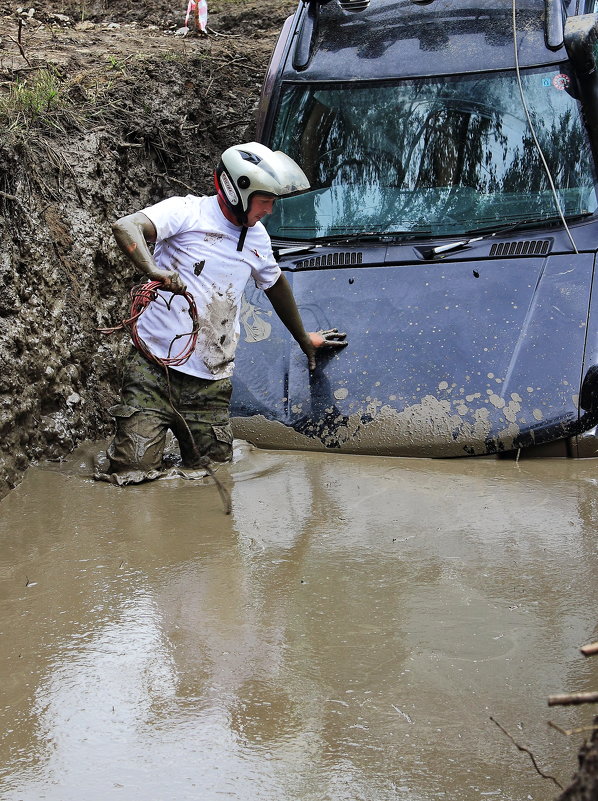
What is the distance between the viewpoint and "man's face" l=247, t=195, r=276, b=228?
440 centimetres

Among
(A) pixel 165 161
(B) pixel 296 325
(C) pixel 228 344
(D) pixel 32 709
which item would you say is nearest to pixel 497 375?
(B) pixel 296 325

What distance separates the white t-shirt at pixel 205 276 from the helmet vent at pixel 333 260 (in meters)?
0.64

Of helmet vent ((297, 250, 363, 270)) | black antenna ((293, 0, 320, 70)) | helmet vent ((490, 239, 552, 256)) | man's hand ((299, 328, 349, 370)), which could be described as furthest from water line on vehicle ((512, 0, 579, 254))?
man's hand ((299, 328, 349, 370))

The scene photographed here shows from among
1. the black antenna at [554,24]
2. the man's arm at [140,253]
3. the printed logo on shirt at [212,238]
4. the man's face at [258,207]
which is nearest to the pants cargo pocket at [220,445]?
the man's arm at [140,253]

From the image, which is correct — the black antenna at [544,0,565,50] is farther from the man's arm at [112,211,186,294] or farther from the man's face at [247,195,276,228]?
the man's arm at [112,211,186,294]

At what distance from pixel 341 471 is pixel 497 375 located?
877 millimetres

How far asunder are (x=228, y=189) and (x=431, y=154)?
139 centimetres

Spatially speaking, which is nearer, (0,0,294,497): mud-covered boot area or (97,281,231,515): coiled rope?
(97,281,231,515): coiled rope

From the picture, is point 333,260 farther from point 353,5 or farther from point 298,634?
point 298,634

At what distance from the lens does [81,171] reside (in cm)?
573

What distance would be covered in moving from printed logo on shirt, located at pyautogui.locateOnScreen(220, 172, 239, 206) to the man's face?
0.08 m

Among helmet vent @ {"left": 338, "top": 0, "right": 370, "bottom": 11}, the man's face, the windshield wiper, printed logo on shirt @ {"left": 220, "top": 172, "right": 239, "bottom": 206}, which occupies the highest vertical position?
helmet vent @ {"left": 338, "top": 0, "right": 370, "bottom": 11}

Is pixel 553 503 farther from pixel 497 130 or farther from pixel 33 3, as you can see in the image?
pixel 33 3

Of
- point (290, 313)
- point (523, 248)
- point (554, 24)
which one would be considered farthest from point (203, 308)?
point (554, 24)
